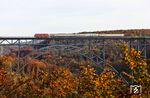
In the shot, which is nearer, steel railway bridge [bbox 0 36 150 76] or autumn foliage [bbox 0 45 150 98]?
autumn foliage [bbox 0 45 150 98]

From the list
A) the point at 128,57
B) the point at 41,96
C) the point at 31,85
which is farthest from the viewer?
the point at 31,85

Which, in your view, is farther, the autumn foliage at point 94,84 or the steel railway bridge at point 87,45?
the steel railway bridge at point 87,45

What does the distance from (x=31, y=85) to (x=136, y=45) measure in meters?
32.3

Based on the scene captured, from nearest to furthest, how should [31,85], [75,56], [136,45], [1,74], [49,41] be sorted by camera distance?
[1,74]
[31,85]
[136,45]
[49,41]
[75,56]

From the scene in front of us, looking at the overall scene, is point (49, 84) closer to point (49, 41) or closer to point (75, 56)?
point (49, 41)

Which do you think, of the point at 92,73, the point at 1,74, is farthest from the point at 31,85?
the point at 92,73

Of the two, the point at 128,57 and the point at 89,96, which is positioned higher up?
the point at 128,57

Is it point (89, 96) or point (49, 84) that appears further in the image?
point (49, 84)

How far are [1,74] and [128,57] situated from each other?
32.8 feet

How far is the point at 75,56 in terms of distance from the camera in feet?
230

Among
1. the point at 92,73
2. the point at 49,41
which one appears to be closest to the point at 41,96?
the point at 92,73

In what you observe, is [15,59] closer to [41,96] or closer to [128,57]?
[41,96]

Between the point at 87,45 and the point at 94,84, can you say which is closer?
the point at 94,84

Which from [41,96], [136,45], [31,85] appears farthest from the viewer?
[136,45]
